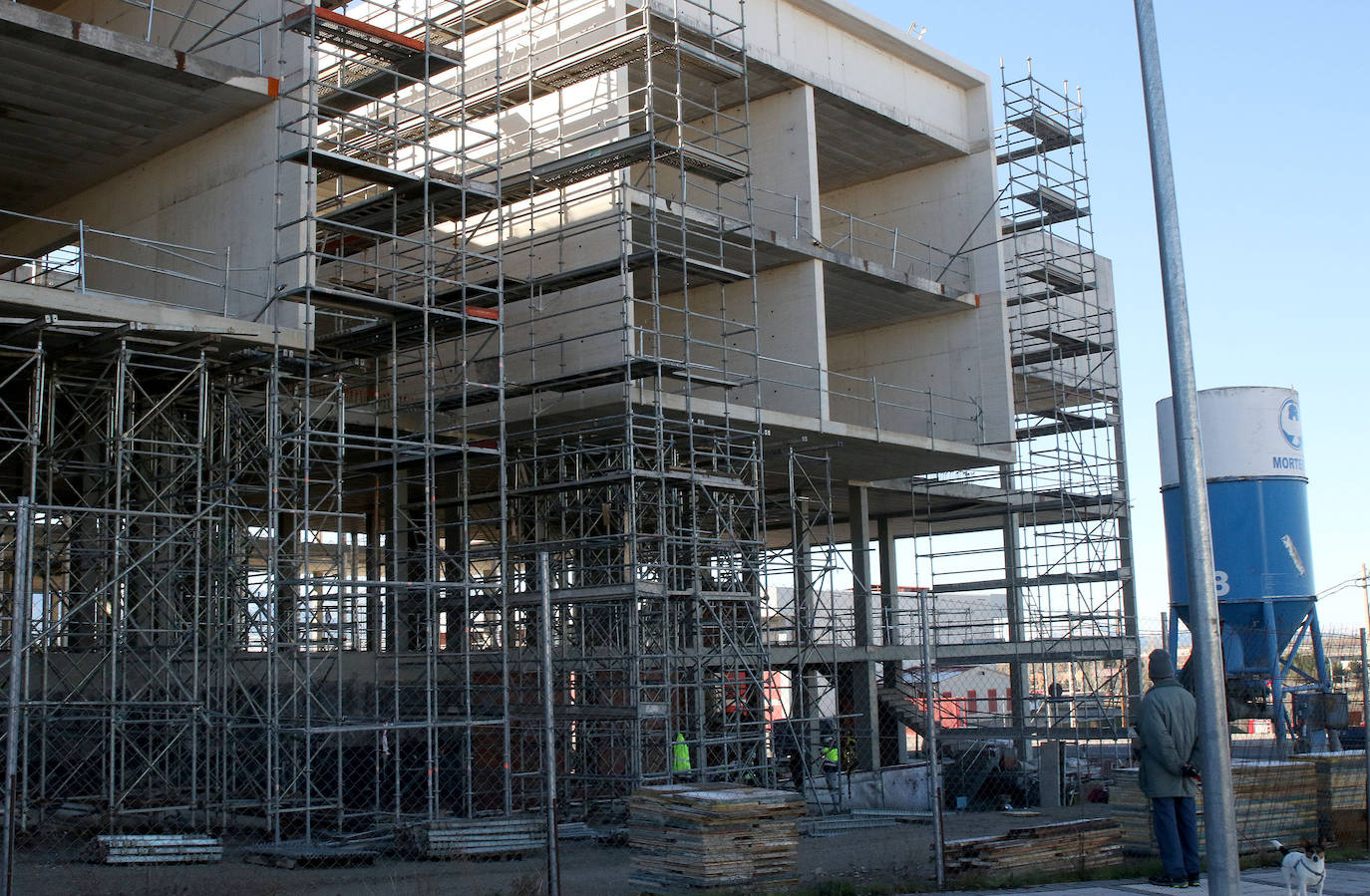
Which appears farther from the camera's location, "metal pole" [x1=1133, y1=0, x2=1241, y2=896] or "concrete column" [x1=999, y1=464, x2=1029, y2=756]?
"concrete column" [x1=999, y1=464, x2=1029, y2=756]

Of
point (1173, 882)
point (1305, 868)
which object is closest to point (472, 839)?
point (1173, 882)

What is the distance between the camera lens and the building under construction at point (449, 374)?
1748cm

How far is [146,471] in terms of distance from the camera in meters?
20.5

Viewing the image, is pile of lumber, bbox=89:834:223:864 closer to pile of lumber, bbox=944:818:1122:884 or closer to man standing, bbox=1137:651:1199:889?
pile of lumber, bbox=944:818:1122:884

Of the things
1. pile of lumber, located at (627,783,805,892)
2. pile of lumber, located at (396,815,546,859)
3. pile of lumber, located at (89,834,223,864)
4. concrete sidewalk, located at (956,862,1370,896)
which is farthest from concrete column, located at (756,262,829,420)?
concrete sidewalk, located at (956,862,1370,896)

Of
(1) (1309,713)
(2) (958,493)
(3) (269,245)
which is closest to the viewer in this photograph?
(1) (1309,713)

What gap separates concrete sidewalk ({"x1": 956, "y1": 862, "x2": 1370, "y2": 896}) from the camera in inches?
422

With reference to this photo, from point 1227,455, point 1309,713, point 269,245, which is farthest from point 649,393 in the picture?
point 1309,713

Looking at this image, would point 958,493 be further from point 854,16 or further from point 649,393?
point 649,393

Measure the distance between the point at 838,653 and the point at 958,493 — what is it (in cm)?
795

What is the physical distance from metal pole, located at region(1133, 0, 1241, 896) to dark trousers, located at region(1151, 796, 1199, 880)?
4.68ft

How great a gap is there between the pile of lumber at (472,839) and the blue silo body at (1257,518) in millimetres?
11034

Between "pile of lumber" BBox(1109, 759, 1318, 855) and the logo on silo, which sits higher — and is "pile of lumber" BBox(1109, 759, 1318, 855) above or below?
below

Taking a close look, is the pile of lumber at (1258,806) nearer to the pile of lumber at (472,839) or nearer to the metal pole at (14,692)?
the pile of lumber at (472,839)
